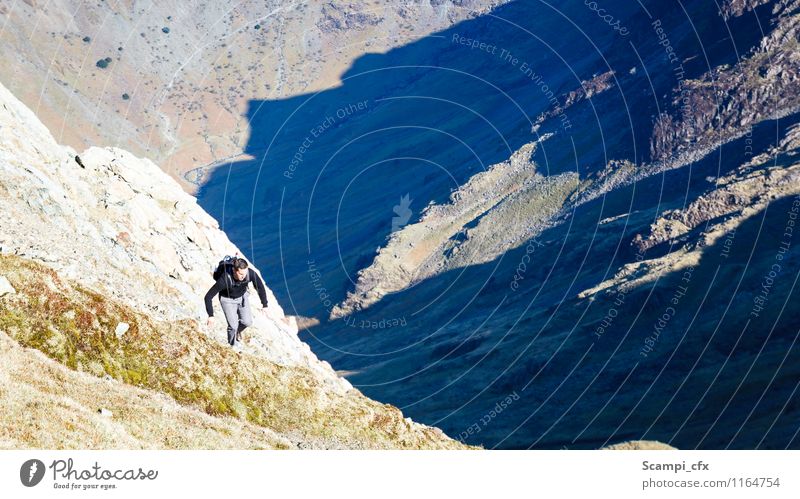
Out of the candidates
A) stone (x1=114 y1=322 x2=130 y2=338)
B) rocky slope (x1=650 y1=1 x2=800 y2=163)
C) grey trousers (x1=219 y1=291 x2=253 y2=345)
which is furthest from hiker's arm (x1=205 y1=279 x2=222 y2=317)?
rocky slope (x1=650 y1=1 x2=800 y2=163)

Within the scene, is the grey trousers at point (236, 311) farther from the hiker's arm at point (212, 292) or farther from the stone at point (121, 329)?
the stone at point (121, 329)

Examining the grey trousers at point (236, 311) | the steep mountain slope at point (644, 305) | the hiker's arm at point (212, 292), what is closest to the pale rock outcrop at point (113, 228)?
the grey trousers at point (236, 311)

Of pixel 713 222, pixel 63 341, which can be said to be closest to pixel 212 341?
pixel 63 341

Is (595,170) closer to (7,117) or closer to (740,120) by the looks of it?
(740,120)

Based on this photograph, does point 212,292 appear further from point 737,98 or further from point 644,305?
point 737,98

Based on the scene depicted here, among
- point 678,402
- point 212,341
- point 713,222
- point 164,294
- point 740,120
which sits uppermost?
point 740,120

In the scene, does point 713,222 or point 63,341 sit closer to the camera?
point 63,341

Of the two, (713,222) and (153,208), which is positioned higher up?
(713,222)
